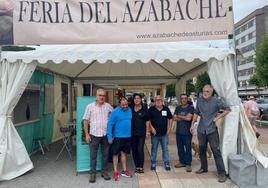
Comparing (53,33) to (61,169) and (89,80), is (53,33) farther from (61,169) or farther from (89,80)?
(89,80)

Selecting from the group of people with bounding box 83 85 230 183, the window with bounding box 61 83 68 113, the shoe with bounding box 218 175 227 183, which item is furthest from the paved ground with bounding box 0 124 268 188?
the window with bounding box 61 83 68 113

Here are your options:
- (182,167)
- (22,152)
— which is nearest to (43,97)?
(22,152)

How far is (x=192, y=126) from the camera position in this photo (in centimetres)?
707

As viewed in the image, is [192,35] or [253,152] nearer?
[253,152]

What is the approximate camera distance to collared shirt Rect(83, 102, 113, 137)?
643 cm

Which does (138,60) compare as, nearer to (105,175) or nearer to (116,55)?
(116,55)

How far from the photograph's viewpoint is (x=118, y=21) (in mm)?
6941

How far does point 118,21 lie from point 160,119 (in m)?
2.27

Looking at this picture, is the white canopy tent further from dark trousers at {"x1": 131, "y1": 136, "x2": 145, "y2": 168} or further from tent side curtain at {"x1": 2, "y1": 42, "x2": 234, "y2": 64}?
dark trousers at {"x1": 131, "y1": 136, "x2": 145, "y2": 168}

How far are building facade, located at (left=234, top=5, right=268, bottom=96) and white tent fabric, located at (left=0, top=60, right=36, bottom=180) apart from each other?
65755 millimetres

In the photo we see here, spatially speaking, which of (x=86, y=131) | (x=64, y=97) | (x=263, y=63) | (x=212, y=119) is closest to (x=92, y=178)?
(x=86, y=131)

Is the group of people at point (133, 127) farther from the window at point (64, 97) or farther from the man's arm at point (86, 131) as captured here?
the window at point (64, 97)

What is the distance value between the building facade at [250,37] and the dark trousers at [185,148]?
63936 millimetres

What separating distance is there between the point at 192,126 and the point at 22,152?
3612 mm
